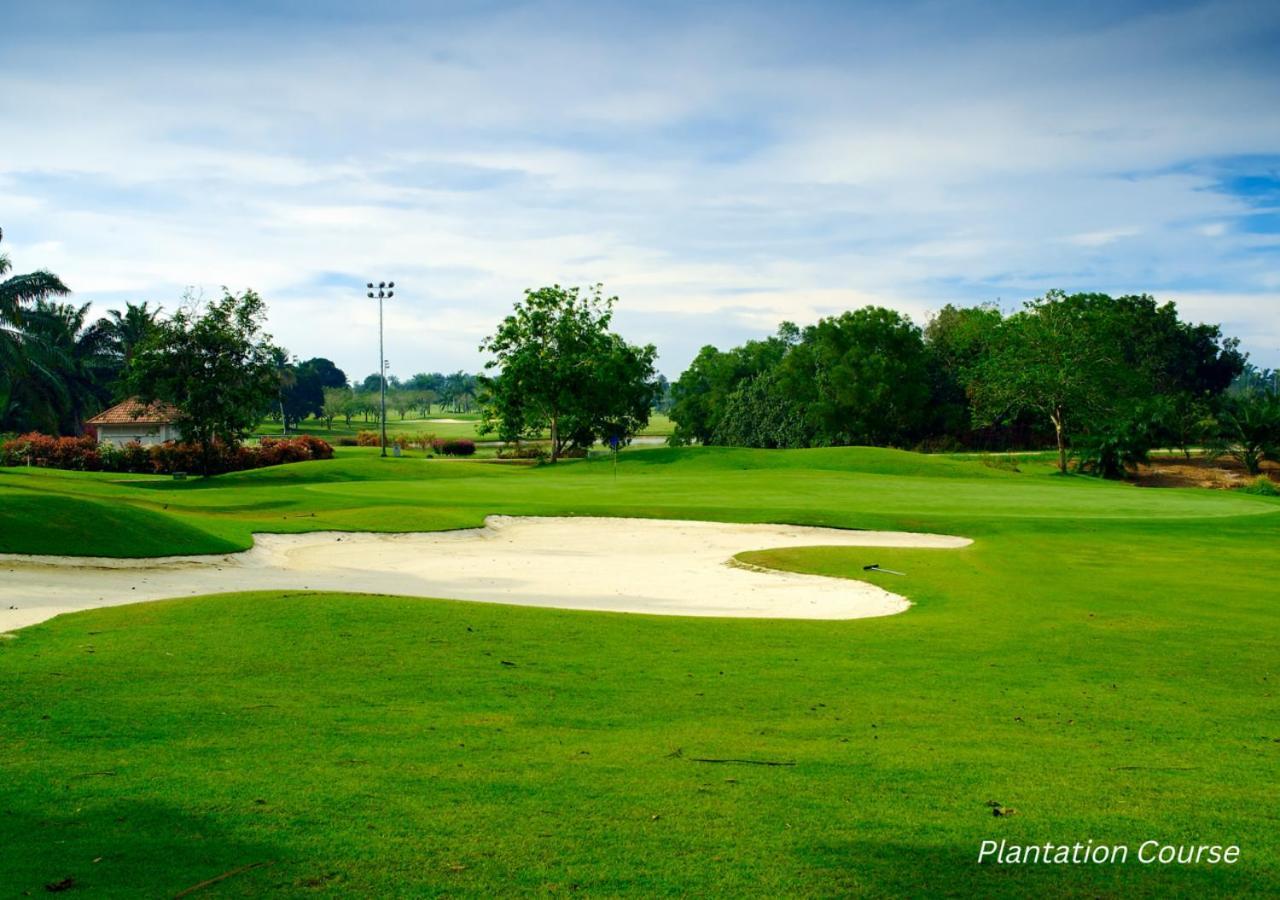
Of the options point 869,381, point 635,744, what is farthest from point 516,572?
point 869,381

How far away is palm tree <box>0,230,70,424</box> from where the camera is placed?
55.1 metres

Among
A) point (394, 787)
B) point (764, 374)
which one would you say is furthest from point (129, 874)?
point (764, 374)

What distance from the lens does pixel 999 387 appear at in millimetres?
71000

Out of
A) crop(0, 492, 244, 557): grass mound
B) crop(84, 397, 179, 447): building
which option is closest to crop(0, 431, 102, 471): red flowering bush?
crop(84, 397, 179, 447): building

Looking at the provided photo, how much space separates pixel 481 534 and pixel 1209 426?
55.3 meters

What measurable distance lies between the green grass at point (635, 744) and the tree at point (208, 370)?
39410mm

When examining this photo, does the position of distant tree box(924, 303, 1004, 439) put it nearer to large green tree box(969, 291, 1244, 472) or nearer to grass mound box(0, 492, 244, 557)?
large green tree box(969, 291, 1244, 472)

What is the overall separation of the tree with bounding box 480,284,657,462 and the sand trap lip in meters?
38.9

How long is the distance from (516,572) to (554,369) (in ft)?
153

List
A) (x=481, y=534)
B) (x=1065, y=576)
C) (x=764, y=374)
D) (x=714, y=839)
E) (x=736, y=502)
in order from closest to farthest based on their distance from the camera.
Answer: (x=714, y=839) → (x=1065, y=576) → (x=481, y=534) → (x=736, y=502) → (x=764, y=374)

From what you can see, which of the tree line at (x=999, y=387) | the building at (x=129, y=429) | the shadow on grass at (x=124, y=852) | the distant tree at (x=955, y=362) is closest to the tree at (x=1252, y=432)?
the tree line at (x=999, y=387)

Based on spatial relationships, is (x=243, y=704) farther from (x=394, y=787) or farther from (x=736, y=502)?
(x=736, y=502)

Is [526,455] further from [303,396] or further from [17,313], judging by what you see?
[303,396]

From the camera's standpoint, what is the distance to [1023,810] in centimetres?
675
